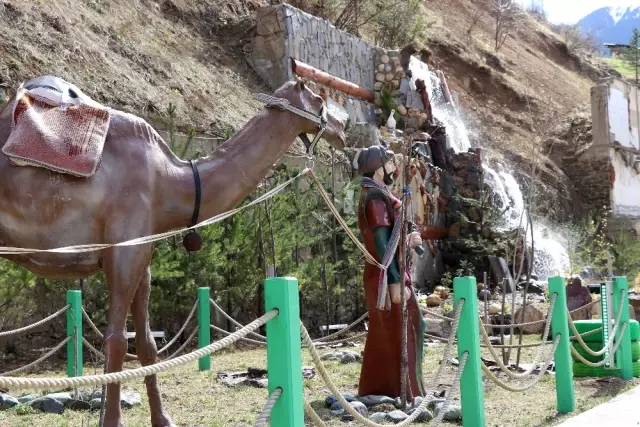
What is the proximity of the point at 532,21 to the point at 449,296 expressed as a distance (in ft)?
122

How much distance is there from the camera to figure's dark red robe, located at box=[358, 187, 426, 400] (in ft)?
21.6

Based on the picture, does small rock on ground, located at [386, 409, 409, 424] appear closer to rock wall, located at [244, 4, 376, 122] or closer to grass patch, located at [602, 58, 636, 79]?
rock wall, located at [244, 4, 376, 122]

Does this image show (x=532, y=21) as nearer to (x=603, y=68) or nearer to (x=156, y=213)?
(x=603, y=68)

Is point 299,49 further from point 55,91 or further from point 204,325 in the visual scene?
point 55,91

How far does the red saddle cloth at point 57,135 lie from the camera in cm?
521

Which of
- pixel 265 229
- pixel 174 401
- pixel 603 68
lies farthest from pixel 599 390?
pixel 603 68

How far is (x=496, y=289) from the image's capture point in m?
17.2

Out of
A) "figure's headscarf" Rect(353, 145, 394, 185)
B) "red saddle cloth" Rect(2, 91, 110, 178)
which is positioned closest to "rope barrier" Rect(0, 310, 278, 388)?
"red saddle cloth" Rect(2, 91, 110, 178)

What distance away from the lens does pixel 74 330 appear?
7.74 m

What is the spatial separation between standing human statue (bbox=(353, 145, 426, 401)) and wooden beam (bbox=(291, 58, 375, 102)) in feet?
41.8

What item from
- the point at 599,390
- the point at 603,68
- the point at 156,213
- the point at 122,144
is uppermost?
the point at 603,68

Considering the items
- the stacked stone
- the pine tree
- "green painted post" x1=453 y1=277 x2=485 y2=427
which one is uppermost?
the pine tree

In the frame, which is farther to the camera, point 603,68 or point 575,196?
point 603,68

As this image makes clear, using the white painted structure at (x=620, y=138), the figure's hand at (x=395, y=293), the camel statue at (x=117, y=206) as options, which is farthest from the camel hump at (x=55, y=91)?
the white painted structure at (x=620, y=138)
